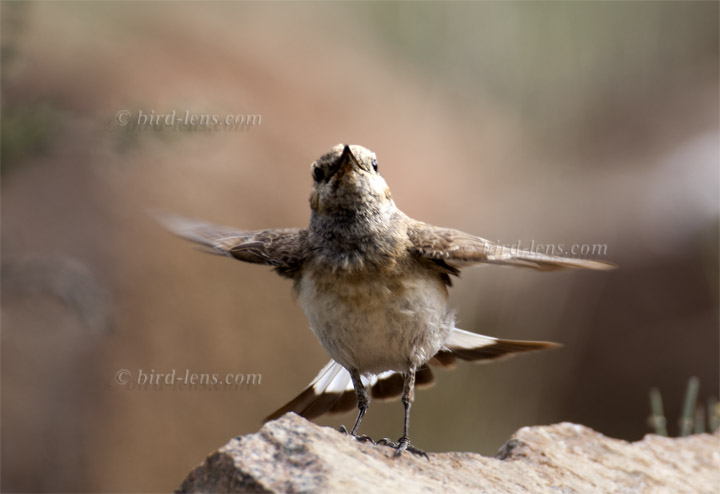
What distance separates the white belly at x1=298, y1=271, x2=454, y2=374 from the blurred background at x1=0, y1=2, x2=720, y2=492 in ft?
10.9

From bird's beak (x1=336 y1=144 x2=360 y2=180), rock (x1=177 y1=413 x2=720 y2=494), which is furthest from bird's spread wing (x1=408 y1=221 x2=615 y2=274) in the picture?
rock (x1=177 y1=413 x2=720 y2=494)

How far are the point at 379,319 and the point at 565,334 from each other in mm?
5395

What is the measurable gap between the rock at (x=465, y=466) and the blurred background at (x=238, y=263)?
3.26 m

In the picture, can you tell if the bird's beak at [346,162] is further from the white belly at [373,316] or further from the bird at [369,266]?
the white belly at [373,316]

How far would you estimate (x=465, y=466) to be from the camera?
4.03 m

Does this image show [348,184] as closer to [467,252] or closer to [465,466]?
[467,252]

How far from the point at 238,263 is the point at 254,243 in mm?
3925

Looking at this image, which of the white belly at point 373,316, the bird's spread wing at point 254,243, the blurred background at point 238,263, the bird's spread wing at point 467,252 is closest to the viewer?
the bird's spread wing at point 467,252

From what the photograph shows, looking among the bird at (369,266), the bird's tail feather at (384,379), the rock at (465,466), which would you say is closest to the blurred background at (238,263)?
the bird's tail feather at (384,379)

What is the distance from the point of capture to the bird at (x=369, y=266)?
431cm

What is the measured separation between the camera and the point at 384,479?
3404 millimetres

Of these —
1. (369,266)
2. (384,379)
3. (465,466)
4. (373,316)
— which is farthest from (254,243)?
(465,466)

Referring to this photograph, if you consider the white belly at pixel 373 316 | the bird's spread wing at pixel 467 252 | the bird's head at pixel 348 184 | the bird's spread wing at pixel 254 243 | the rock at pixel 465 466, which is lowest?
the rock at pixel 465 466

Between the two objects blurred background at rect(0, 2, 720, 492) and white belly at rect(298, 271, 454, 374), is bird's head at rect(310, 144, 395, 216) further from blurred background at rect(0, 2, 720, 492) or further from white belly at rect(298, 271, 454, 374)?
blurred background at rect(0, 2, 720, 492)
